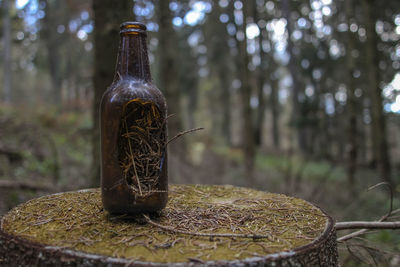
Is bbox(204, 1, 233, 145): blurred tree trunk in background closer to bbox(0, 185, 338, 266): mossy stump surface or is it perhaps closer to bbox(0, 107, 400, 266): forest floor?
bbox(0, 107, 400, 266): forest floor

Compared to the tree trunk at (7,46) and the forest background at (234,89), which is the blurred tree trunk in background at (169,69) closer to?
the forest background at (234,89)

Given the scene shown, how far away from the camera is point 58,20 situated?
1988 cm

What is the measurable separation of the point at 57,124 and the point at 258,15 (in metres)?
12.6

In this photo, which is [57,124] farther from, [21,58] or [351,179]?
[21,58]

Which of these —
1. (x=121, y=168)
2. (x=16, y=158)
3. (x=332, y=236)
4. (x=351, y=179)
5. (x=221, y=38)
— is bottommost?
(x=351, y=179)

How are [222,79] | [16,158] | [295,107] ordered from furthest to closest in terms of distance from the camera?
[222,79], [295,107], [16,158]

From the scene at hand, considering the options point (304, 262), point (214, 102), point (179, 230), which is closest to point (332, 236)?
point (304, 262)

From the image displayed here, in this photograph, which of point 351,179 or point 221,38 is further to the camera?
point 221,38

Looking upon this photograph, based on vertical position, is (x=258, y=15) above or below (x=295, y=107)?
above

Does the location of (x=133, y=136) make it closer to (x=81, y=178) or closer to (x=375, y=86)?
(x=81, y=178)

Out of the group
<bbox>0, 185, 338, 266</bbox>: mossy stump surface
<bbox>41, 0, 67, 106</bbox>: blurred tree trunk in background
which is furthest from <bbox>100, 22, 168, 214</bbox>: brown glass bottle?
<bbox>41, 0, 67, 106</bbox>: blurred tree trunk in background

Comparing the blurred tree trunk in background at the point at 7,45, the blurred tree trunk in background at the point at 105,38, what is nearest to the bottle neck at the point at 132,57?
the blurred tree trunk in background at the point at 105,38

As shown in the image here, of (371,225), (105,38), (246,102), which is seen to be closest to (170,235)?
(371,225)

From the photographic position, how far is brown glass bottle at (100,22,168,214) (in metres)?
1.86
